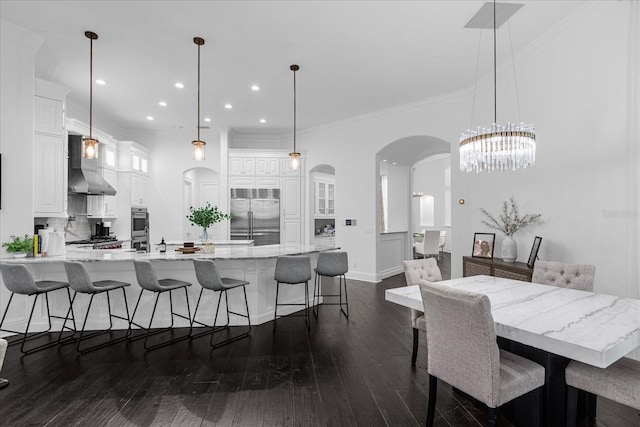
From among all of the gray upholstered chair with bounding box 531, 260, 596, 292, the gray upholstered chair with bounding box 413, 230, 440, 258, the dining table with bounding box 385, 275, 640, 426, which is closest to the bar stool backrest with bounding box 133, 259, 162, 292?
the dining table with bounding box 385, 275, 640, 426

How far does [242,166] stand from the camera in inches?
306

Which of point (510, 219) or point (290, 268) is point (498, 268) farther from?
point (290, 268)

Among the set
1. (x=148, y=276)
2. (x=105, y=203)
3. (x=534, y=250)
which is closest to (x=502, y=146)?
(x=534, y=250)

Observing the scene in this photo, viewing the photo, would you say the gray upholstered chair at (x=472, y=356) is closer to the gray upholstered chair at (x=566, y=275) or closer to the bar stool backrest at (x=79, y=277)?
the gray upholstered chair at (x=566, y=275)

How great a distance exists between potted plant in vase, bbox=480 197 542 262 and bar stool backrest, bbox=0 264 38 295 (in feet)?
16.9

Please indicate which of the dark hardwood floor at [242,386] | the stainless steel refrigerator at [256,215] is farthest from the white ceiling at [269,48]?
the dark hardwood floor at [242,386]

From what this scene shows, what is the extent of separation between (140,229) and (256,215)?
2.47m

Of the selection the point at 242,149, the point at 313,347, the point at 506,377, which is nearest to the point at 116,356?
the point at 313,347

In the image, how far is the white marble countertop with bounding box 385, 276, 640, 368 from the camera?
1.61m

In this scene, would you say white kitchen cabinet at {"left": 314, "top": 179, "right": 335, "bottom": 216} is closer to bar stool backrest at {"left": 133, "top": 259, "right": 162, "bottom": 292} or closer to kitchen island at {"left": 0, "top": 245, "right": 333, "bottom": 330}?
kitchen island at {"left": 0, "top": 245, "right": 333, "bottom": 330}

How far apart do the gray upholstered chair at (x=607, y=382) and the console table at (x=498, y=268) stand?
1.81 metres

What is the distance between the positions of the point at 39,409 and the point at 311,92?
4960 mm

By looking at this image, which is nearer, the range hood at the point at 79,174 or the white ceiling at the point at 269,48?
the white ceiling at the point at 269,48

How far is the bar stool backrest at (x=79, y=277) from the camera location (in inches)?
135
